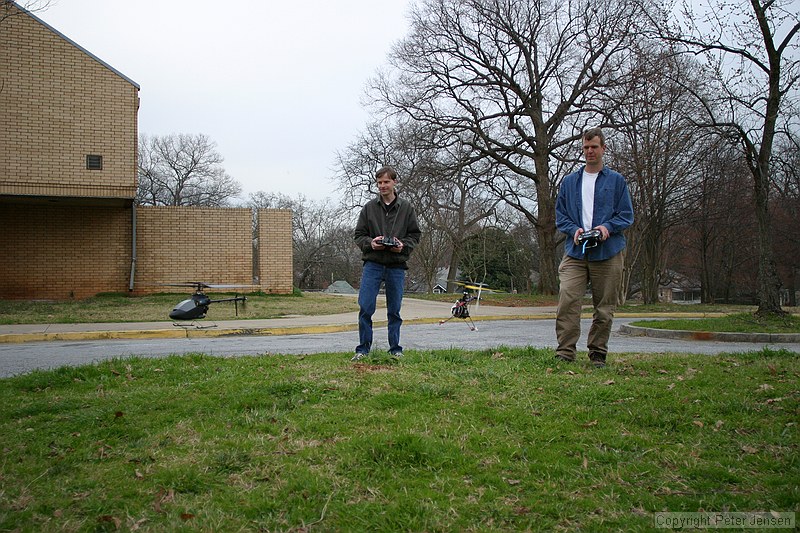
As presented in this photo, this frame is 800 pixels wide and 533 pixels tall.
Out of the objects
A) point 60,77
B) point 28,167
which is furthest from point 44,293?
point 60,77

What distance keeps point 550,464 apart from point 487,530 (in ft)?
2.61

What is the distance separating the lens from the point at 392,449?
3.37 metres

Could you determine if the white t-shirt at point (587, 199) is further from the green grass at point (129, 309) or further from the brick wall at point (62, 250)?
the brick wall at point (62, 250)

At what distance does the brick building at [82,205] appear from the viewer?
19422 millimetres

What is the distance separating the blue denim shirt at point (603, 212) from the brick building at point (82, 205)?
17.4 metres

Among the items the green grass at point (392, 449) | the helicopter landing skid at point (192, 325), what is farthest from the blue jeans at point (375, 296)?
the helicopter landing skid at point (192, 325)

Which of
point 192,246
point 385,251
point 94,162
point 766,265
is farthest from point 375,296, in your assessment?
point 192,246

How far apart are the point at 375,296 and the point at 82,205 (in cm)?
1822

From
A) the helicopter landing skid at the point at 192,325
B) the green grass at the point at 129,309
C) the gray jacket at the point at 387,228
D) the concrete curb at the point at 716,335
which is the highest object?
the gray jacket at the point at 387,228

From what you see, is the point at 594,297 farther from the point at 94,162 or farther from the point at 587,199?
the point at 94,162

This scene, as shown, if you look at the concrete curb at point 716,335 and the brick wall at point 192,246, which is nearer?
the concrete curb at point 716,335

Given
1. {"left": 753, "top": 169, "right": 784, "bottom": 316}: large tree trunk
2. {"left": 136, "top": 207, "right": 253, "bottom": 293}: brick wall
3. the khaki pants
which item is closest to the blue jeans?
the khaki pants

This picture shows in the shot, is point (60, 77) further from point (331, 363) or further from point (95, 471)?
point (95, 471)

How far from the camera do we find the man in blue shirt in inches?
234
